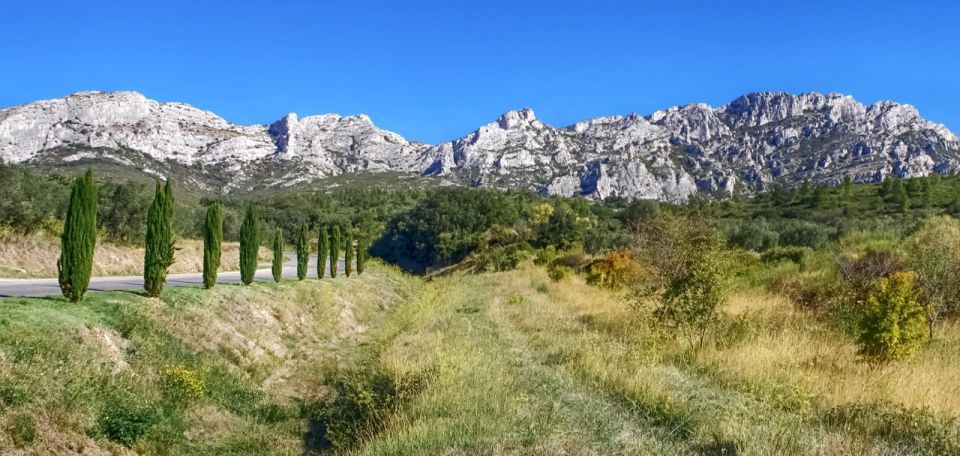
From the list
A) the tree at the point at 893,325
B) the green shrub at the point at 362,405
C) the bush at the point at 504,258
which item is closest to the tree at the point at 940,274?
the tree at the point at 893,325

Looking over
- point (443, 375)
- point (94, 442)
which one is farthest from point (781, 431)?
point (94, 442)

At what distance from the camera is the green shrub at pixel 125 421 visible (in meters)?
7.57

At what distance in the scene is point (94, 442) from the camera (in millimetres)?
7188

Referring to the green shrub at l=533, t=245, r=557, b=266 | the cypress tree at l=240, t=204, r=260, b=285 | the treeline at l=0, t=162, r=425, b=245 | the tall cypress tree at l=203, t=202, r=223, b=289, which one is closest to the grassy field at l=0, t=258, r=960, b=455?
the tall cypress tree at l=203, t=202, r=223, b=289

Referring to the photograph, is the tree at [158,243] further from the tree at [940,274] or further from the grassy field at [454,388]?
the tree at [940,274]

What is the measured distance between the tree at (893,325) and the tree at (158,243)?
621 inches

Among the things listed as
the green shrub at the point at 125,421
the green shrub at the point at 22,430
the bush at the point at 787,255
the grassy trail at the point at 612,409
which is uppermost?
the bush at the point at 787,255

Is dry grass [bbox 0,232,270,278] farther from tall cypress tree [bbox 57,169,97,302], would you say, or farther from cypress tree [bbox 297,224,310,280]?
tall cypress tree [bbox 57,169,97,302]

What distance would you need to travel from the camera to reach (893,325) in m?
10.0

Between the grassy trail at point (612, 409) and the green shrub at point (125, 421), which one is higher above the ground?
the grassy trail at point (612, 409)

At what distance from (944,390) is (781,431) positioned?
12.6 ft

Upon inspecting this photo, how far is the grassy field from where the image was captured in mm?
6695

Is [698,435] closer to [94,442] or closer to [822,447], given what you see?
[822,447]

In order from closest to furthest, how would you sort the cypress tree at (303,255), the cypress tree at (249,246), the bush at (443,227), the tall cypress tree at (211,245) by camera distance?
the tall cypress tree at (211,245) < the cypress tree at (249,246) < the cypress tree at (303,255) < the bush at (443,227)
